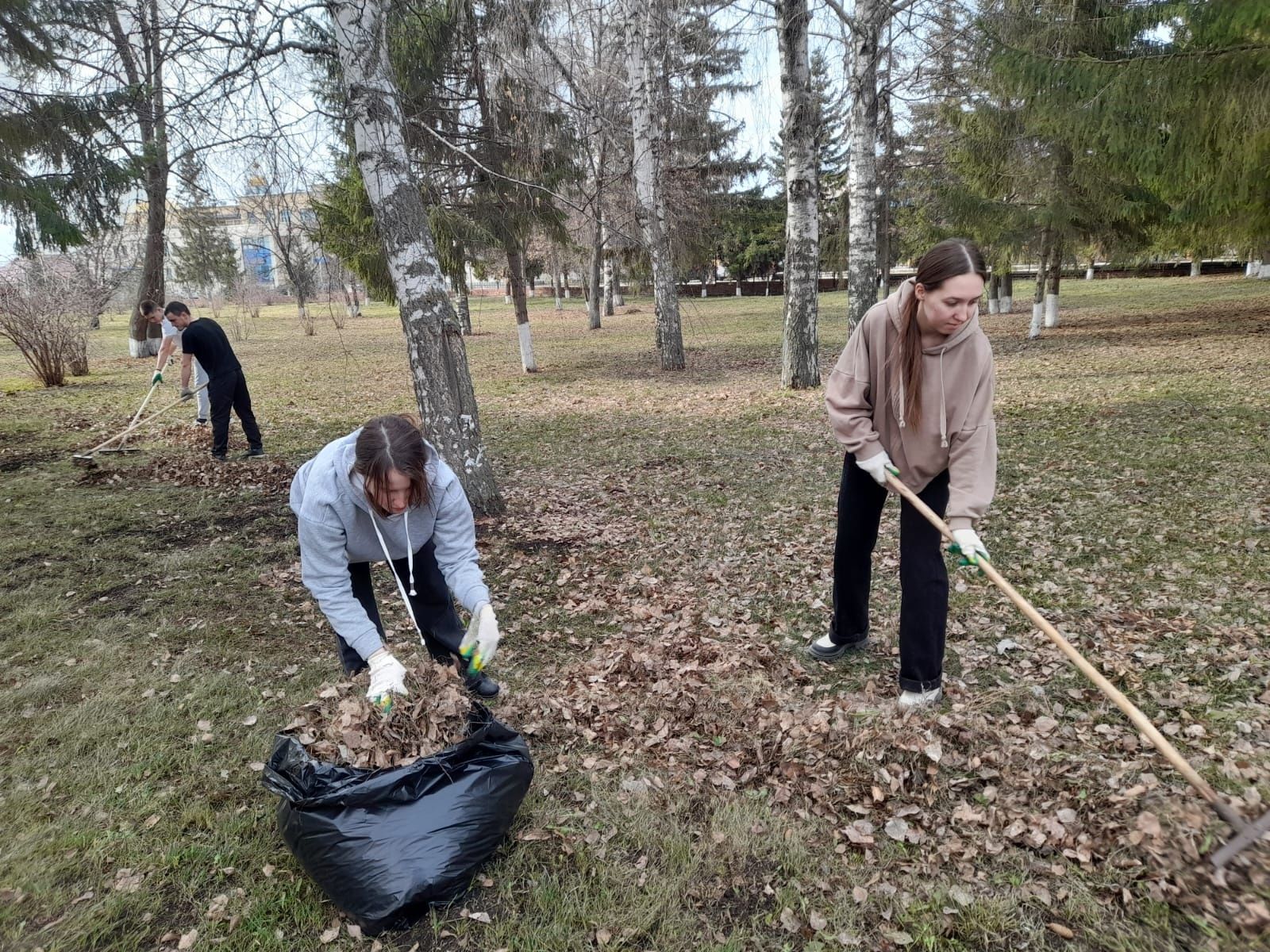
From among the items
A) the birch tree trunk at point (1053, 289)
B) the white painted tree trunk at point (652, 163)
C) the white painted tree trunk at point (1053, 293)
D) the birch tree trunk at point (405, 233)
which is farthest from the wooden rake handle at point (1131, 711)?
the white painted tree trunk at point (1053, 293)

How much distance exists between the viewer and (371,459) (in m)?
2.31

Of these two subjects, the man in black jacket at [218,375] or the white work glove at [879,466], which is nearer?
the white work glove at [879,466]

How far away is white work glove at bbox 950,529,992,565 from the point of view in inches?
105

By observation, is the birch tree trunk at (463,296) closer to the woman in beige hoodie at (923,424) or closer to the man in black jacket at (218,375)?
the man in black jacket at (218,375)

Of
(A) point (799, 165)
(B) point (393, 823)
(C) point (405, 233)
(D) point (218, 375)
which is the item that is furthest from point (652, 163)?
(B) point (393, 823)

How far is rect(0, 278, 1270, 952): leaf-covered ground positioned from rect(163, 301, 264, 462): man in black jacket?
0.70 meters

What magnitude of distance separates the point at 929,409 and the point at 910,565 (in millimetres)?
618

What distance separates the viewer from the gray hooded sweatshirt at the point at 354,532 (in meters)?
2.52

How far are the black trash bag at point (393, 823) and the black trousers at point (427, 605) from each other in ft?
2.24

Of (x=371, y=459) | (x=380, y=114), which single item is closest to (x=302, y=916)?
(x=371, y=459)

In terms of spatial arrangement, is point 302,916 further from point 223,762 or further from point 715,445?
point 715,445

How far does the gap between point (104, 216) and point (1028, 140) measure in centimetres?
1579

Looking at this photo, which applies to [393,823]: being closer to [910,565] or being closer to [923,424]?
[910,565]

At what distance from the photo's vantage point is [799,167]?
30.5 ft
